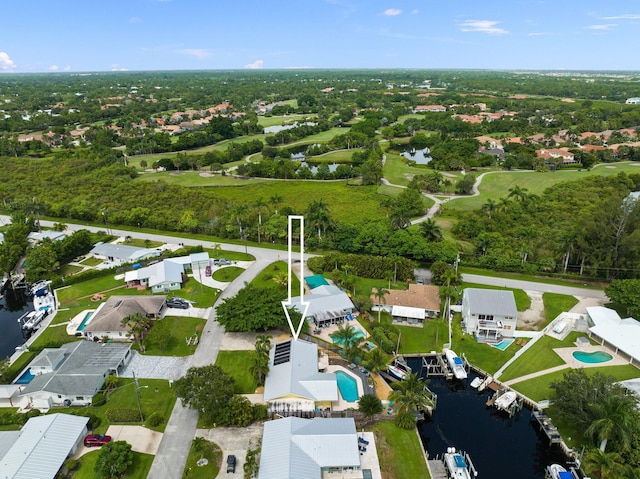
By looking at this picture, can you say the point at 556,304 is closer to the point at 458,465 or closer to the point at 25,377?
the point at 458,465

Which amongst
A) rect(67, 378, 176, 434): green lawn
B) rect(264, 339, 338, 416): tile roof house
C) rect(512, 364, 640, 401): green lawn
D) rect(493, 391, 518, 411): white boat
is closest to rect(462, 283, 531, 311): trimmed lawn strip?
rect(512, 364, 640, 401): green lawn

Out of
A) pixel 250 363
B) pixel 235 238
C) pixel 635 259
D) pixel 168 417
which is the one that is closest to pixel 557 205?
pixel 635 259

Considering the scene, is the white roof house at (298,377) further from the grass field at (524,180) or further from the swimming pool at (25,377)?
the grass field at (524,180)

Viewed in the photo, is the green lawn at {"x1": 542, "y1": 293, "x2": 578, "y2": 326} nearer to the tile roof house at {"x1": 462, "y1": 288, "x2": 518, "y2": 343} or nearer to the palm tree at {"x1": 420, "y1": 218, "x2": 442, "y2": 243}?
the tile roof house at {"x1": 462, "y1": 288, "x2": 518, "y2": 343}

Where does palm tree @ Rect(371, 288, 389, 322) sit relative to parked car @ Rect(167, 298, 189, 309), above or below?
above

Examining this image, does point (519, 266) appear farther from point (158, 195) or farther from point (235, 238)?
point (158, 195)

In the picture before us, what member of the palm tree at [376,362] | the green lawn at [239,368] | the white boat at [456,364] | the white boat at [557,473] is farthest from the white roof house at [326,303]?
the white boat at [557,473]

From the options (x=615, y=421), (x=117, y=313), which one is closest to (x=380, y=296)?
(x=615, y=421)
